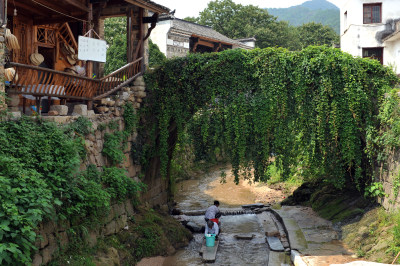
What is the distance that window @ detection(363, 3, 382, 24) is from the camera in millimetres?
20984

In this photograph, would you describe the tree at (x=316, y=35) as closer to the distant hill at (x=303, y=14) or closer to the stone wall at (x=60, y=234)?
the stone wall at (x=60, y=234)

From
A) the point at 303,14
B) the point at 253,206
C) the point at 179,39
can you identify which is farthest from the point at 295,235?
the point at 303,14

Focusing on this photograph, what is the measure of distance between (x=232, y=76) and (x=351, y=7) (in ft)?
42.9

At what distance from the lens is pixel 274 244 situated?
11.3 m

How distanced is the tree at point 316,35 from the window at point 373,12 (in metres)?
18.0

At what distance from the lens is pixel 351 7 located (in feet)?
69.5

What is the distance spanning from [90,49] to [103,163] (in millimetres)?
3163

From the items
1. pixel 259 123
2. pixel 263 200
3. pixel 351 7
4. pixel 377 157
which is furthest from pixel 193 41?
pixel 377 157

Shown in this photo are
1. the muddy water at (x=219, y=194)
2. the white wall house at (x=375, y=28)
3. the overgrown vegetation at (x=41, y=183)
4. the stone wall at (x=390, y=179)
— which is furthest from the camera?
the white wall house at (x=375, y=28)

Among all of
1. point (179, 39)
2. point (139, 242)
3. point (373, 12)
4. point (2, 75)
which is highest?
point (373, 12)

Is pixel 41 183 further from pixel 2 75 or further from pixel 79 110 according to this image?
pixel 79 110

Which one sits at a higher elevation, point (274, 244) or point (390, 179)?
point (390, 179)

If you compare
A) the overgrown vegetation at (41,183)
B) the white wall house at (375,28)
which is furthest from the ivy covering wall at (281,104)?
the white wall house at (375,28)

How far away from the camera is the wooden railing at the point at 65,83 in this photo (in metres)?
7.96
